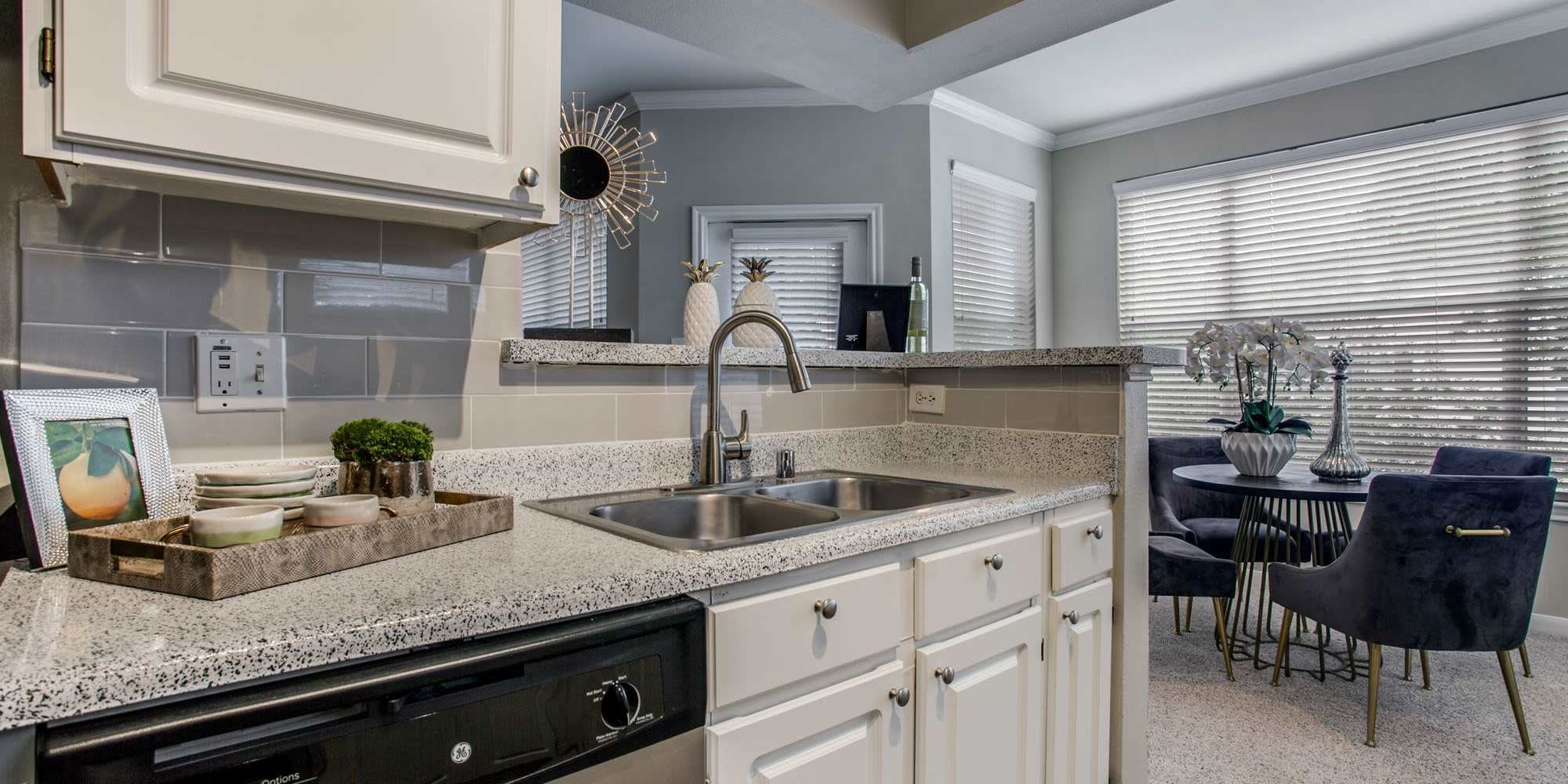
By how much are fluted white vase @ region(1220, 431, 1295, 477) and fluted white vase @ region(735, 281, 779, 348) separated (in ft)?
6.43

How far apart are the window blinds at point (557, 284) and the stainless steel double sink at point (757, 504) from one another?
3.17 m

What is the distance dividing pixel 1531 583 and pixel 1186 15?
8.37ft

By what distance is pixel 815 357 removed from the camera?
189 centimetres

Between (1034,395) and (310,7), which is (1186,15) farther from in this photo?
(310,7)

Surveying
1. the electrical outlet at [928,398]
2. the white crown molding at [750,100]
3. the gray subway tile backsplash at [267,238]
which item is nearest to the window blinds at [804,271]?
the white crown molding at [750,100]

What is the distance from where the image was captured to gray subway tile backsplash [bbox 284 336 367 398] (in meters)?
1.17

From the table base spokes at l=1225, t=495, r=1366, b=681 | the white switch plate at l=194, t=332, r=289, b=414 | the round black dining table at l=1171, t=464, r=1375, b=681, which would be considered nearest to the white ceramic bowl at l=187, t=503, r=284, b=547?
the white switch plate at l=194, t=332, r=289, b=414

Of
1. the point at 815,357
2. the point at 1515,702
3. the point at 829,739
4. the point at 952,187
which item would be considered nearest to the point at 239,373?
the point at 829,739

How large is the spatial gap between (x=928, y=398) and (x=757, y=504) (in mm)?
748

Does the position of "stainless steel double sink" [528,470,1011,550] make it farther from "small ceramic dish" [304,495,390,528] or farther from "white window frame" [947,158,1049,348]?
"white window frame" [947,158,1049,348]

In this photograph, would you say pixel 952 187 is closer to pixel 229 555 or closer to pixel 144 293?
pixel 144 293

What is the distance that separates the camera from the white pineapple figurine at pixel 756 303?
1.82 metres

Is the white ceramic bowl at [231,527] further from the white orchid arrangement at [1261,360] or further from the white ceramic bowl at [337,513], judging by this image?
the white orchid arrangement at [1261,360]

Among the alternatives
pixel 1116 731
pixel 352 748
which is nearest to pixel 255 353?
pixel 352 748
